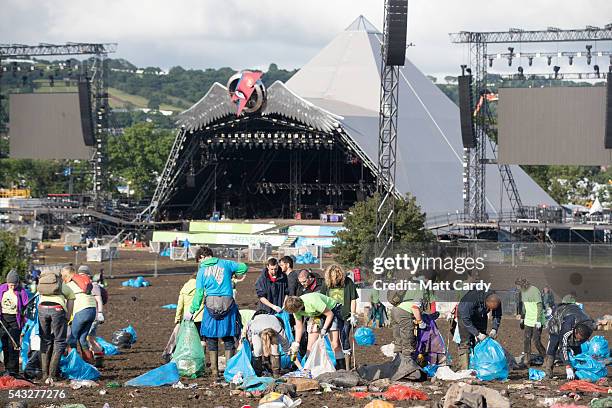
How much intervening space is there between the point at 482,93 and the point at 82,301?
1755 inches

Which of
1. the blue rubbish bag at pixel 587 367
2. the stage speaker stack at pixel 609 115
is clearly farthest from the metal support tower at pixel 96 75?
the blue rubbish bag at pixel 587 367

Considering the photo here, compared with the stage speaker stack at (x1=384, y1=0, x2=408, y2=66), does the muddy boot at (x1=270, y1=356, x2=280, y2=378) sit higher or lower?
lower

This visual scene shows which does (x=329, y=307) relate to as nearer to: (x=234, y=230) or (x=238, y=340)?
(x=238, y=340)

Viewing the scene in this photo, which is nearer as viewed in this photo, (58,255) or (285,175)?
(58,255)

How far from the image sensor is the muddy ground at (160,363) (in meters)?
14.3

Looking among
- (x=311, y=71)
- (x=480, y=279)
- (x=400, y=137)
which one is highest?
(x=311, y=71)

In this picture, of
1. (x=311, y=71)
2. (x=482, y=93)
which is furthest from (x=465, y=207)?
(x=311, y=71)

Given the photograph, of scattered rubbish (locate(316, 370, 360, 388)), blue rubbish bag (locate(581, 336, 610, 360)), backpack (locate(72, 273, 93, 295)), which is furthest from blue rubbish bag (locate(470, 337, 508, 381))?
backpack (locate(72, 273, 93, 295))

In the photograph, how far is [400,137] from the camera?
68.2 metres

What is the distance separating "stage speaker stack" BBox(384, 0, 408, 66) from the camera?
3962 cm

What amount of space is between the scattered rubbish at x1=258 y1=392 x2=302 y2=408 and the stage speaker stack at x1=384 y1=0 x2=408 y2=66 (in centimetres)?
2721

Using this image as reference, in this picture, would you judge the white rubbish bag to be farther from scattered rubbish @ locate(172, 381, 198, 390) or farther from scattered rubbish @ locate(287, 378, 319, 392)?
scattered rubbish @ locate(172, 381, 198, 390)

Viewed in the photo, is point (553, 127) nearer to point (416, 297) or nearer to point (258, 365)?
point (416, 297)

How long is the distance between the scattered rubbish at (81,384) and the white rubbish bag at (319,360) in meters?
2.72
